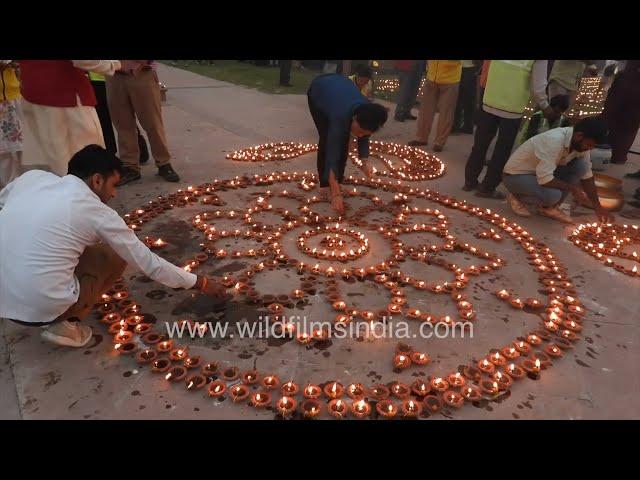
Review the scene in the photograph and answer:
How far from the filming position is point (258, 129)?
27.5 ft

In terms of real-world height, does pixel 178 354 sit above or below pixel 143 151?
below

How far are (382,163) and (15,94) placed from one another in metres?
5.01

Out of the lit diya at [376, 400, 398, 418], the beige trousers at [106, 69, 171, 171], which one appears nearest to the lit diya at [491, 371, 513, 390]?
the lit diya at [376, 400, 398, 418]

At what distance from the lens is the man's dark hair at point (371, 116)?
4207 mm

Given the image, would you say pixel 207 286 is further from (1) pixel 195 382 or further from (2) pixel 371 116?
(2) pixel 371 116

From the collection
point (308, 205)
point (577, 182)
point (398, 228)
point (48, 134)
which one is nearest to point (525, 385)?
point (398, 228)

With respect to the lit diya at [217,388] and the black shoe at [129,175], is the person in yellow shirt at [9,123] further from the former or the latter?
the lit diya at [217,388]

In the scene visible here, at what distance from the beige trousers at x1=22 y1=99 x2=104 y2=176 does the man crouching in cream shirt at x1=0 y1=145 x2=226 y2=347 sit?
1.54 meters

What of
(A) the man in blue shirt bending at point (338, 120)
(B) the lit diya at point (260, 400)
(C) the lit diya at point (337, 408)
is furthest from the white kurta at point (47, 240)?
(A) the man in blue shirt bending at point (338, 120)

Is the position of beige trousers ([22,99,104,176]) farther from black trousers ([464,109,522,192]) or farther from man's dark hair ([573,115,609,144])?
man's dark hair ([573,115,609,144])

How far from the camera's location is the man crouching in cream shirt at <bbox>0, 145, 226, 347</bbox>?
233cm

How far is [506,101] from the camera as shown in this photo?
5.21 m

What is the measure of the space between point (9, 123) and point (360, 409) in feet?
14.0

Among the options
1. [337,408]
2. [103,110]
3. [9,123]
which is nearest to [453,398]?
[337,408]
